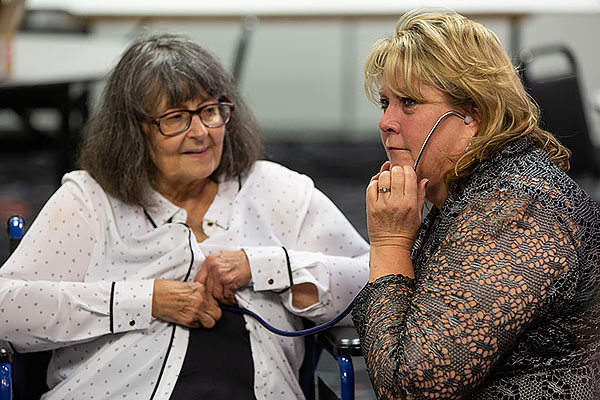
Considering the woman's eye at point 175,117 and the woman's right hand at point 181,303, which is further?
the woman's eye at point 175,117

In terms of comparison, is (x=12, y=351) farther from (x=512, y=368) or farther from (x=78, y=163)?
(x=512, y=368)

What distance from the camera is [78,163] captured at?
2.13 metres

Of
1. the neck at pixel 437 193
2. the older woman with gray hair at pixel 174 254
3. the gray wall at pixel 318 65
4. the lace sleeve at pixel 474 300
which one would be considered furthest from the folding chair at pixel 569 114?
the gray wall at pixel 318 65

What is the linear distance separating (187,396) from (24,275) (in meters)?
0.46

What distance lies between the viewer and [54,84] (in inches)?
133

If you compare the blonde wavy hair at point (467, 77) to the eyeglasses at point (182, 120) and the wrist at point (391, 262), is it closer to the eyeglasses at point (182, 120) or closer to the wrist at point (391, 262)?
the wrist at point (391, 262)

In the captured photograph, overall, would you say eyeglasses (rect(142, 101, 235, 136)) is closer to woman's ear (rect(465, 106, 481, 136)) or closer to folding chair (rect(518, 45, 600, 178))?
woman's ear (rect(465, 106, 481, 136))

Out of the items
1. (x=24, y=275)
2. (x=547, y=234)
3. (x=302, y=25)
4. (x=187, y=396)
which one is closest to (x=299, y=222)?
(x=187, y=396)

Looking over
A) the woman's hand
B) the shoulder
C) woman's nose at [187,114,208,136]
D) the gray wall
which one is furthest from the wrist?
the gray wall

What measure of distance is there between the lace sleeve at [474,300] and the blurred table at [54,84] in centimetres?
211

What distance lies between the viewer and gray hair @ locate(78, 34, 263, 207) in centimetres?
200

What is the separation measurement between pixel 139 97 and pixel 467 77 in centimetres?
87

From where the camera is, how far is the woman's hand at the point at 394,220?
1.53 meters

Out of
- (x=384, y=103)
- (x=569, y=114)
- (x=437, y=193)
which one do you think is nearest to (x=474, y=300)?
(x=437, y=193)
